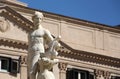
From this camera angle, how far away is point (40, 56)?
16.1m

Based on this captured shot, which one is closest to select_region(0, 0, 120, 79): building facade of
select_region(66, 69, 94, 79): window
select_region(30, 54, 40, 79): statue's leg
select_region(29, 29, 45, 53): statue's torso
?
select_region(66, 69, 94, 79): window

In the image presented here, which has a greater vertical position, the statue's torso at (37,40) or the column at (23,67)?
the statue's torso at (37,40)

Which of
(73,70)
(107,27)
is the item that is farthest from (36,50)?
(107,27)

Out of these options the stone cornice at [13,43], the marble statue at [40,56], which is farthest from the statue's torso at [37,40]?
the stone cornice at [13,43]

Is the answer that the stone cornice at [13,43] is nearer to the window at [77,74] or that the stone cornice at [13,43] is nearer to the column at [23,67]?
the column at [23,67]

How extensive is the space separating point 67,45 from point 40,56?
30586mm

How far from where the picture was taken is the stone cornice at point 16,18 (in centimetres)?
4322

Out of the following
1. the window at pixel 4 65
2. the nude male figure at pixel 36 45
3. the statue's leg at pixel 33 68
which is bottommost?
the window at pixel 4 65

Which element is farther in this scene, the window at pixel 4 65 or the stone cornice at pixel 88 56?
the stone cornice at pixel 88 56

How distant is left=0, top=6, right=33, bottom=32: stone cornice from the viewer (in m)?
43.2

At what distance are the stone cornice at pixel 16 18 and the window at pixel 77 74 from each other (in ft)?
17.0

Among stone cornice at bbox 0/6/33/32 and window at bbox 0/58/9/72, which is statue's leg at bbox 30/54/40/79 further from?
stone cornice at bbox 0/6/33/32

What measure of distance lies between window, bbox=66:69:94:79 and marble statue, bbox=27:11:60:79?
2932 centimetres

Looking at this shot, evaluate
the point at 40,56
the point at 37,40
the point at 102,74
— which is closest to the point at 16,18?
the point at 102,74
